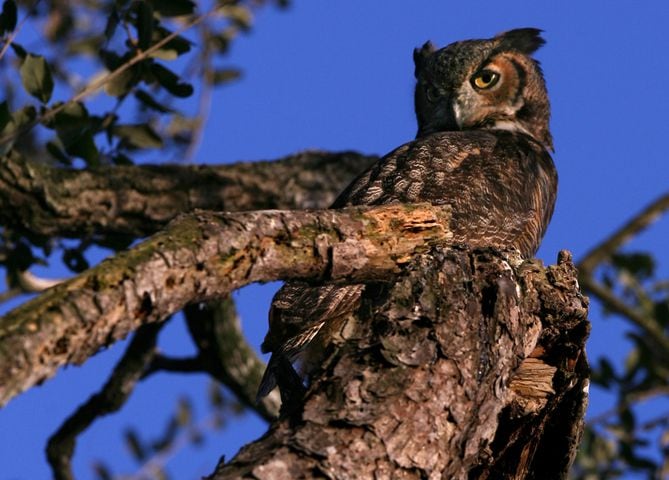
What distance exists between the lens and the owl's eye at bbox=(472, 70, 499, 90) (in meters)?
6.06

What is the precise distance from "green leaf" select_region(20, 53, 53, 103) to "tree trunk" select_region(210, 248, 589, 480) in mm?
1972

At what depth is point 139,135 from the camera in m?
5.32

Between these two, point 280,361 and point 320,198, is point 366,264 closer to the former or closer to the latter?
point 280,361

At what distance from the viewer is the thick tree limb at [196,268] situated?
6.60ft

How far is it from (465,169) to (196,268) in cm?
→ 265

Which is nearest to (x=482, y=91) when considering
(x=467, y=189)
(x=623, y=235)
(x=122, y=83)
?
(x=623, y=235)

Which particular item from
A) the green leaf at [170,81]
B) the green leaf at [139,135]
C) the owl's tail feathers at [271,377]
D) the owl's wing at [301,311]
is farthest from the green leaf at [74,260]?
the owl's tail feathers at [271,377]

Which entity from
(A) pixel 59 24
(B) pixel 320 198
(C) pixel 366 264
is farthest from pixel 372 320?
(A) pixel 59 24

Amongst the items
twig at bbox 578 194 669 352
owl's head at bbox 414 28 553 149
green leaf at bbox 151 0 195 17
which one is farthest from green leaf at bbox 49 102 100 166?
twig at bbox 578 194 669 352

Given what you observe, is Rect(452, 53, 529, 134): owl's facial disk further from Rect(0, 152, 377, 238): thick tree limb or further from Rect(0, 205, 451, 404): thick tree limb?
Rect(0, 205, 451, 404): thick tree limb

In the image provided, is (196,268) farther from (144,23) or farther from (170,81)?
(170,81)

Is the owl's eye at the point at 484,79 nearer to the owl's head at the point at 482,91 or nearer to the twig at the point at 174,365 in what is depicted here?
the owl's head at the point at 482,91

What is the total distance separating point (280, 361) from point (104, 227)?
1.91 metres

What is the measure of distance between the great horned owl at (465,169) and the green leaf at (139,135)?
3.89ft
